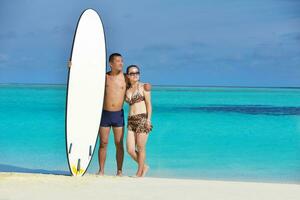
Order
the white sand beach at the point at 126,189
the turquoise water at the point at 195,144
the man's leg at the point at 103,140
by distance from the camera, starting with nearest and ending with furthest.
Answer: the white sand beach at the point at 126,189 < the man's leg at the point at 103,140 < the turquoise water at the point at 195,144

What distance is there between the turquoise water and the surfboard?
3.29m

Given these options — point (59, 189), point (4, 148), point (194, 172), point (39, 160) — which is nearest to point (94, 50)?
point (59, 189)

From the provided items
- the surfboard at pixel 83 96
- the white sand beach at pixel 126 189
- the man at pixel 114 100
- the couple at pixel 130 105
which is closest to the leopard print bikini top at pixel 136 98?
the couple at pixel 130 105

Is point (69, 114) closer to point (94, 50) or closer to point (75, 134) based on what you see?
point (75, 134)

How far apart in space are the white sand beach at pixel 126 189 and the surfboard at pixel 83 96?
0.36m

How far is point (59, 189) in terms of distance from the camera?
20.4 feet

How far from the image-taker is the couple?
705cm

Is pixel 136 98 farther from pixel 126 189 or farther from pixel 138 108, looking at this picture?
pixel 126 189

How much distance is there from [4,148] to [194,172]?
15.7 ft

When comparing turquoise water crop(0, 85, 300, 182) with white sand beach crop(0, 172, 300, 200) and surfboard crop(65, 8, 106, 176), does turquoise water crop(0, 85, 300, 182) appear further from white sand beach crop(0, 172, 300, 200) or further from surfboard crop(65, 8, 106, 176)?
white sand beach crop(0, 172, 300, 200)

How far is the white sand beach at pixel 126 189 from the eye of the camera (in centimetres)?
597

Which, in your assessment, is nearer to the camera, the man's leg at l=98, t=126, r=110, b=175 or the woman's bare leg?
the woman's bare leg

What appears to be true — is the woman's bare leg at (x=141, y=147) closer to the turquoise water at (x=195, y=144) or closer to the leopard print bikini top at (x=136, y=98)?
the leopard print bikini top at (x=136, y=98)

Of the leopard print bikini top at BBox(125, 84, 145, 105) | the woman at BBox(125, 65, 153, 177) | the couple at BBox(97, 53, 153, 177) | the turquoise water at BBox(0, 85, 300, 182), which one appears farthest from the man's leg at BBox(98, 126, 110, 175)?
the turquoise water at BBox(0, 85, 300, 182)
